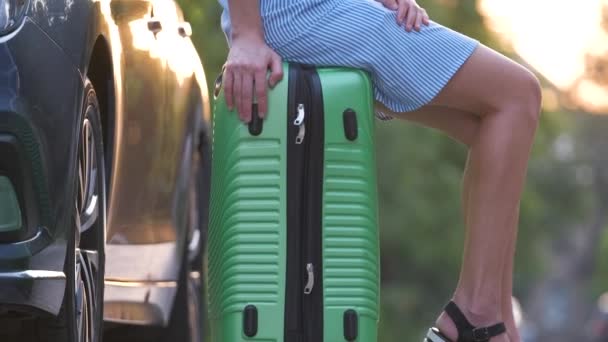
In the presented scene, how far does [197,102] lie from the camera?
648cm

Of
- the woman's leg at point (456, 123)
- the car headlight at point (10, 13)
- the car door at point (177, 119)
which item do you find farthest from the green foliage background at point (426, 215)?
the car headlight at point (10, 13)

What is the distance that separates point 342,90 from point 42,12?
0.88 meters

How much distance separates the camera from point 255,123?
15.5 feet

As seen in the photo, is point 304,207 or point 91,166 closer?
point 91,166

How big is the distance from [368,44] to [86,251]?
91 cm

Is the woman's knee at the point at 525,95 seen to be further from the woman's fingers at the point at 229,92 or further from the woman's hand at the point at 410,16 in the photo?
the woman's fingers at the point at 229,92

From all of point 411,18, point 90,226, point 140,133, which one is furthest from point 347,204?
point 140,133

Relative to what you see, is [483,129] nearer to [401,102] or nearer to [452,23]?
[401,102]

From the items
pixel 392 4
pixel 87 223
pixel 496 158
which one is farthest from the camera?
pixel 392 4

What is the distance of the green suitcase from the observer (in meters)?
4.70

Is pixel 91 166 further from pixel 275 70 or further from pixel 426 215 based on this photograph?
pixel 426 215

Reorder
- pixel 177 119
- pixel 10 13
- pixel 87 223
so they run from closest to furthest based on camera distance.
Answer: pixel 10 13 → pixel 87 223 → pixel 177 119

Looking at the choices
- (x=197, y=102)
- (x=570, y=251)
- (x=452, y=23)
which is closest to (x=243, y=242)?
(x=197, y=102)

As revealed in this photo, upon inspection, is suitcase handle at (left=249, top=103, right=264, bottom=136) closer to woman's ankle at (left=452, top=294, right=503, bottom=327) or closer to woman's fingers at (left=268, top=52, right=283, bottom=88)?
woman's fingers at (left=268, top=52, right=283, bottom=88)
